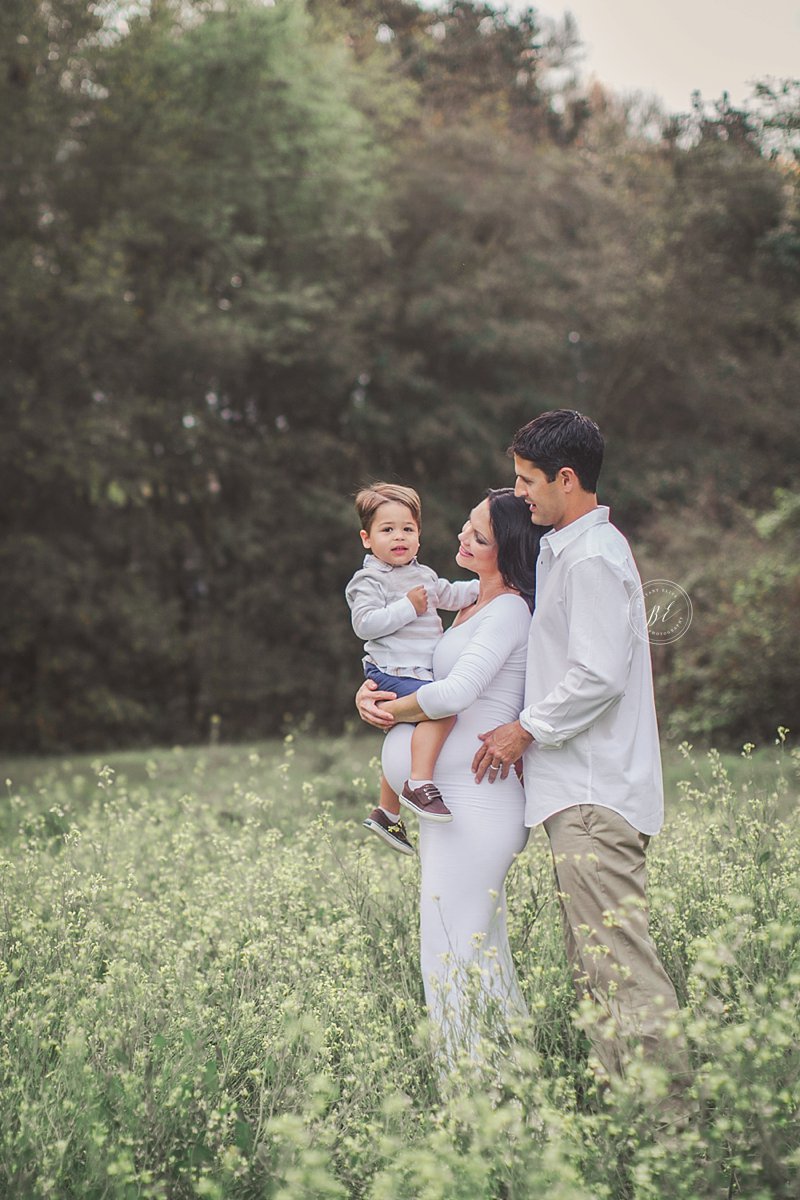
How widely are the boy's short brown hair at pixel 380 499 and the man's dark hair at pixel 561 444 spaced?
26.8 inches

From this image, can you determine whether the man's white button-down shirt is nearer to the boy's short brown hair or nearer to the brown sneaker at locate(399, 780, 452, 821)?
the brown sneaker at locate(399, 780, 452, 821)

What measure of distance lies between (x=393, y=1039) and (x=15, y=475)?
1437 cm

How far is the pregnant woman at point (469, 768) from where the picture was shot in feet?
11.9

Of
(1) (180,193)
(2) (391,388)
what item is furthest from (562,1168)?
(2) (391,388)

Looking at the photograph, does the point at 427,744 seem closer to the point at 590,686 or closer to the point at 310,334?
the point at 590,686

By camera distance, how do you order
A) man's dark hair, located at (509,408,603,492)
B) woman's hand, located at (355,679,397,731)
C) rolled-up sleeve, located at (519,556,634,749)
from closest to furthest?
1. rolled-up sleeve, located at (519,556,634,749)
2. man's dark hair, located at (509,408,603,492)
3. woman's hand, located at (355,679,397,731)

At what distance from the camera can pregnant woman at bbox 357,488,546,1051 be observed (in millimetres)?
3613

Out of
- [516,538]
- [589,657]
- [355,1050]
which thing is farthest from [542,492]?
[355,1050]

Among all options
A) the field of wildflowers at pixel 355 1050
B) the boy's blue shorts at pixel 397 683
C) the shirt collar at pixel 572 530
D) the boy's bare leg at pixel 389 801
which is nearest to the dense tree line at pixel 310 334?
the field of wildflowers at pixel 355 1050

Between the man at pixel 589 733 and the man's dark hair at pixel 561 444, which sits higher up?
the man's dark hair at pixel 561 444

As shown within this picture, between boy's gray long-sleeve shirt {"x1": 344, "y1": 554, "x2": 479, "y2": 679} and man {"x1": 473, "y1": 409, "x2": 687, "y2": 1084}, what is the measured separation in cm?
47

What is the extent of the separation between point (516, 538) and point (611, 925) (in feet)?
4.14

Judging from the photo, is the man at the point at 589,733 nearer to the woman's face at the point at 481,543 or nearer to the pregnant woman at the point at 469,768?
the pregnant woman at the point at 469,768

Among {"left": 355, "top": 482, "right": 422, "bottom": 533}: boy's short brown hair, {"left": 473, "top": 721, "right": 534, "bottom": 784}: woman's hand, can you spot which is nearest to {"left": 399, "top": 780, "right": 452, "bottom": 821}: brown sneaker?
{"left": 473, "top": 721, "right": 534, "bottom": 784}: woman's hand
